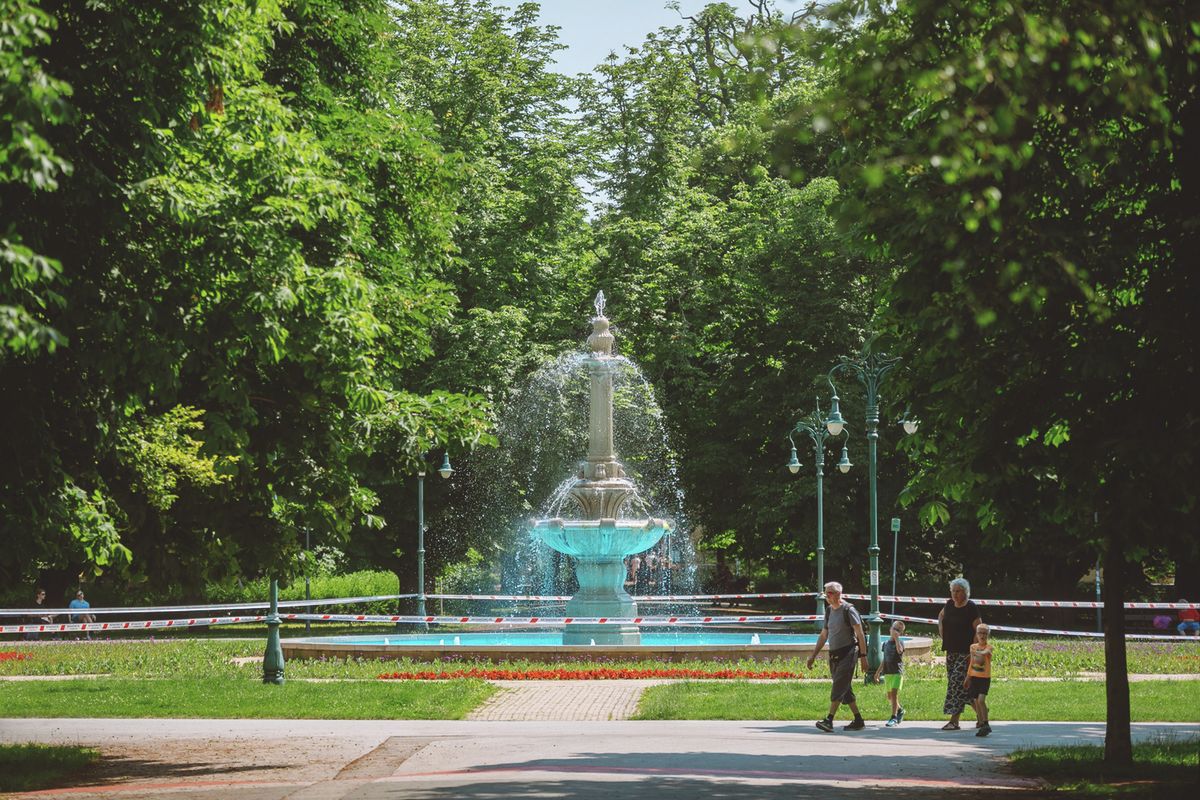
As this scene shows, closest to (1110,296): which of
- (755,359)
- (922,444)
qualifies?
(922,444)

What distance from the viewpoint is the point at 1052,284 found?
10000mm

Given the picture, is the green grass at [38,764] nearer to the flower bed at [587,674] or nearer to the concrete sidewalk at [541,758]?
the concrete sidewalk at [541,758]

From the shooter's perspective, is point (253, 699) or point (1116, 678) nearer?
point (1116, 678)

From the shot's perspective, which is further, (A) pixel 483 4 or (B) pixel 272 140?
(A) pixel 483 4

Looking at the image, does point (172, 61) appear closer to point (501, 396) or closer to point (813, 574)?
point (501, 396)

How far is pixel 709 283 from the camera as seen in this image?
4553 centimetres

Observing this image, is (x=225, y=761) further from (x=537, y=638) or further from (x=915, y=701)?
(x=537, y=638)

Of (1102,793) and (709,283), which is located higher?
(709,283)

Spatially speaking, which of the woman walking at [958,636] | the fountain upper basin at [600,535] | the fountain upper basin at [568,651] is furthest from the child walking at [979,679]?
the fountain upper basin at [600,535]

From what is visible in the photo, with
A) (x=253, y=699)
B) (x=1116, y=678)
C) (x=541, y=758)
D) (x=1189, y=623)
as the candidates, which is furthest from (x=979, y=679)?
(x=1189, y=623)

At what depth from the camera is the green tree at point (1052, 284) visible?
9242 millimetres

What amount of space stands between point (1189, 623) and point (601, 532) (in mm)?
17288

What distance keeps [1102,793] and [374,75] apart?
656 inches

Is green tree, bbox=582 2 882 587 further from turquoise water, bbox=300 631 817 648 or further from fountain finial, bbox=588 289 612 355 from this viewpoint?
fountain finial, bbox=588 289 612 355
